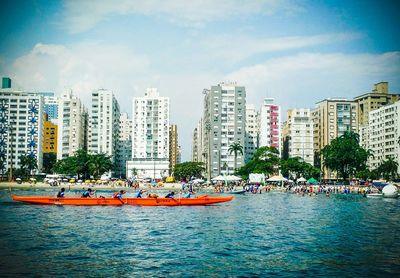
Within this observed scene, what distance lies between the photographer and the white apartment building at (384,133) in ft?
492

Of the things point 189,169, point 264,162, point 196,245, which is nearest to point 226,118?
point 189,169

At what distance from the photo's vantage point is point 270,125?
181 metres

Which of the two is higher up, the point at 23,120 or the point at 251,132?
the point at 23,120

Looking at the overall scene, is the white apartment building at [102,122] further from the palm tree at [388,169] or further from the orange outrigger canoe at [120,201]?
Answer: the orange outrigger canoe at [120,201]

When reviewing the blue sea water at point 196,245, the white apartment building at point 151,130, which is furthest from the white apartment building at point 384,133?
the blue sea water at point 196,245

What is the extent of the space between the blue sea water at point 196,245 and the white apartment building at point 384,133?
114744 millimetres

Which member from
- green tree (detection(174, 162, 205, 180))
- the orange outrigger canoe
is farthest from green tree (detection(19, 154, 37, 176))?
the orange outrigger canoe

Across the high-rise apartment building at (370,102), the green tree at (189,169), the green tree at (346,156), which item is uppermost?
the high-rise apartment building at (370,102)

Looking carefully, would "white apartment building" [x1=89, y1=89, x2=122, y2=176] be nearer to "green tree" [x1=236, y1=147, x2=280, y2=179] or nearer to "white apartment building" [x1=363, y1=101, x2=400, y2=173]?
"green tree" [x1=236, y1=147, x2=280, y2=179]

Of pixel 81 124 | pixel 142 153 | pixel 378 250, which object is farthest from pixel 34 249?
pixel 81 124

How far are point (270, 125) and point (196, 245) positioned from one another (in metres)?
156

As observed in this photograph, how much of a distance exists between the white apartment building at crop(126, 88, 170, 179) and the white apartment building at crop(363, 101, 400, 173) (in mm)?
84470

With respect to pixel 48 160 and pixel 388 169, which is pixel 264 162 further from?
pixel 48 160

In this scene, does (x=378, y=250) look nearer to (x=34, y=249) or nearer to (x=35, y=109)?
(x=34, y=249)
